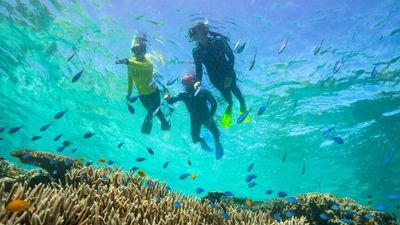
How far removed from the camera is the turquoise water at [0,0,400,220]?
46.7 ft

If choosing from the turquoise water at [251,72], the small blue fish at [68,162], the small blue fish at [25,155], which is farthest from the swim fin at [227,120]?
the small blue fish at [25,155]

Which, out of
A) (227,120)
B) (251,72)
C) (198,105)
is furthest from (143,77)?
(251,72)

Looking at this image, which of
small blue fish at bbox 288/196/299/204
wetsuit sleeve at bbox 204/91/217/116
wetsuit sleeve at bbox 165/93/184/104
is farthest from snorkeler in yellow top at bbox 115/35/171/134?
small blue fish at bbox 288/196/299/204

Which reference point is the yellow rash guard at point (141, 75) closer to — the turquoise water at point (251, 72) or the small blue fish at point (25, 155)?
the small blue fish at point (25, 155)

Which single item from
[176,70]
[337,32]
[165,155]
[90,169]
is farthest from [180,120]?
[90,169]

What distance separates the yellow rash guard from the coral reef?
5401 millimetres

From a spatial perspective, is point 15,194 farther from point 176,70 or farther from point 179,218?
point 176,70

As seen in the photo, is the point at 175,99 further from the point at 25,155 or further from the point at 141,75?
the point at 25,155

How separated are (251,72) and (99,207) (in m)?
15.1

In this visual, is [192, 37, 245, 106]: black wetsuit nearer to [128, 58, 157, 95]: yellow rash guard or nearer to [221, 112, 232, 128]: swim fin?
[221, 112, 232, 128]: swim fin

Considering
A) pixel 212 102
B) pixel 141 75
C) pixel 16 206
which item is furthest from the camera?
pixel 212 102

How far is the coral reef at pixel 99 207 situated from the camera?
314cm

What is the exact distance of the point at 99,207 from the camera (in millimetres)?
3979

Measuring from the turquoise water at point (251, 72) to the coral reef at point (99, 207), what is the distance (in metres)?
10.8
